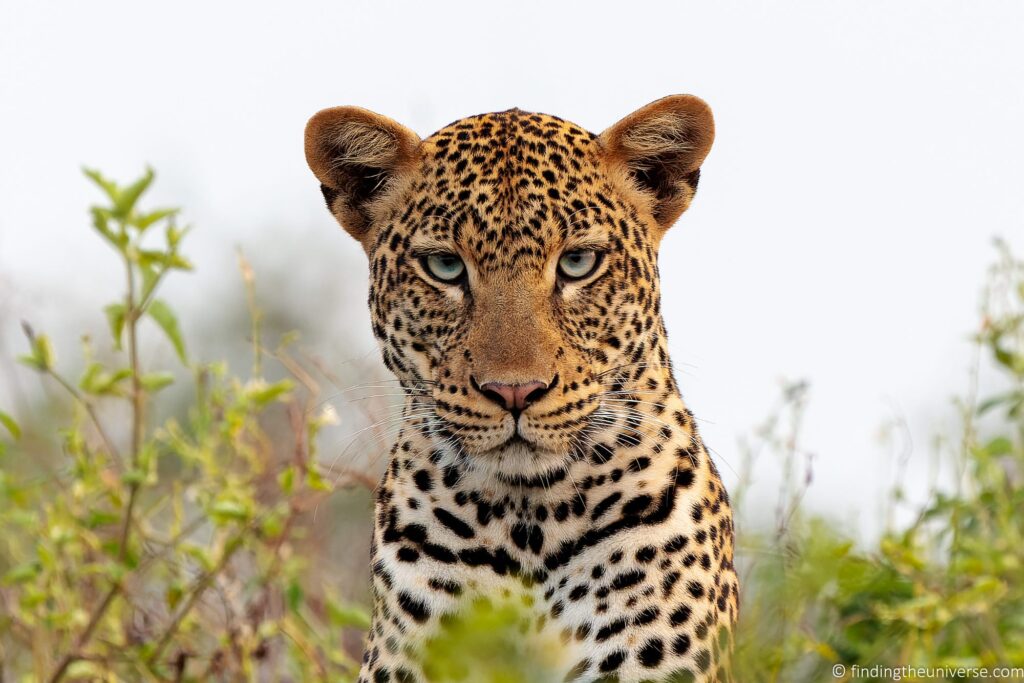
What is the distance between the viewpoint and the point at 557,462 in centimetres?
467

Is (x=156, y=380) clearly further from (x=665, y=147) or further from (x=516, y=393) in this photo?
(x=665, y=147)

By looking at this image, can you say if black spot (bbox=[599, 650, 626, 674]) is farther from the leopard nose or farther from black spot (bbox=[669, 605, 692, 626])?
the leopard nose

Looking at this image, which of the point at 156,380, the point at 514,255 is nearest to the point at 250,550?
the point at 156,380

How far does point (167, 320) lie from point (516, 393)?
58.0 inches

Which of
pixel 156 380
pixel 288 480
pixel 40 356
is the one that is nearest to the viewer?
pixel 40 356

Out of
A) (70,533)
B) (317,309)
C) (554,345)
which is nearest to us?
(554,345)

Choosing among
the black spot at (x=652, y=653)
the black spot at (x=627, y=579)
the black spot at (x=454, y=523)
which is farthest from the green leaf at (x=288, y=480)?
the black spot at (x=652, y=653)

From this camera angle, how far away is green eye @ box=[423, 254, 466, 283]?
16.3ft

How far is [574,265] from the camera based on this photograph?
194 inches

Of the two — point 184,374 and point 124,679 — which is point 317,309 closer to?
point 184,374

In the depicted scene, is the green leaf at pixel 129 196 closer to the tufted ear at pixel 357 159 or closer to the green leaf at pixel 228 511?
the tufted ear at pixel 357 159

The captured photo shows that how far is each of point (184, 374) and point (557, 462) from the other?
41.3 ft

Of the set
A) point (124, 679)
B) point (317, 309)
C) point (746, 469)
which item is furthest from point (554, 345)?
point (317, 309)

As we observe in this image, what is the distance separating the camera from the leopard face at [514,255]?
4590 mm
